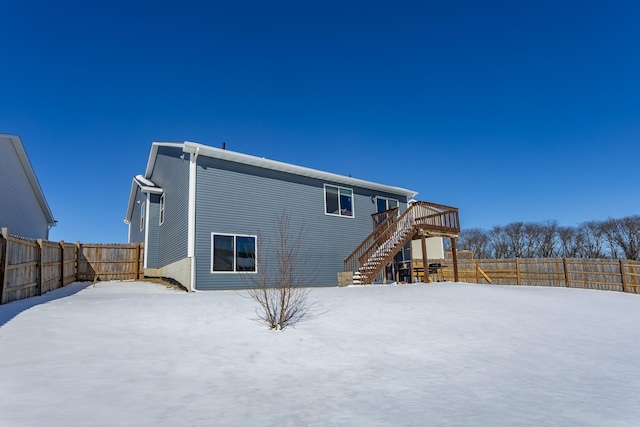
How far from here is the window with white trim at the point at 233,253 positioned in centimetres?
1230

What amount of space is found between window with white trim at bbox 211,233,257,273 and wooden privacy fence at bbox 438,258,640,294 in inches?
392

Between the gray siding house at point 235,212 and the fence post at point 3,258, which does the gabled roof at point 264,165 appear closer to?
the gray siding house at point 235,212

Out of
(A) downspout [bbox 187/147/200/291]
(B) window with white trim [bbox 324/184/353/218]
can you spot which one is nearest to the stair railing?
(B) window with white trim [bbox 324/184/353/218]

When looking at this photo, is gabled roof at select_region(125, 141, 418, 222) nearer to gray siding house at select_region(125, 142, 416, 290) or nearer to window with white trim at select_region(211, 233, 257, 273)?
gray siding house at select_region(125, 142, 416, 290)

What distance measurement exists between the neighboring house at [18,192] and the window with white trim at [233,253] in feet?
30.1

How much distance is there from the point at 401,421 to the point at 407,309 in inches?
236

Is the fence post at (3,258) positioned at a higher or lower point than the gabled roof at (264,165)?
lower

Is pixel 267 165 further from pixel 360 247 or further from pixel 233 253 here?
pixel 360 247

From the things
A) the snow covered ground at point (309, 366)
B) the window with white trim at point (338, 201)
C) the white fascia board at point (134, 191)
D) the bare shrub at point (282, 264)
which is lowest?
the snow covered ground at point (309, 366)

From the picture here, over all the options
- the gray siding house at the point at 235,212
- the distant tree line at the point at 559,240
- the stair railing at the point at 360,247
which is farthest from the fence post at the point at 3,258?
the distant tree line at the point at 559,240

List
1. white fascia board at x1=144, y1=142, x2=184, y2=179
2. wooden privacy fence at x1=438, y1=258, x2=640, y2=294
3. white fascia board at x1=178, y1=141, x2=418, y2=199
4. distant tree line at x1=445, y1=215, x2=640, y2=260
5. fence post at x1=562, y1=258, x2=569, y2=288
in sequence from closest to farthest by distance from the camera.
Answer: white fascia board at x1=178, y1=141, x2=418, y2=199 → white fascia board at x1=144, y1=142, x2=184, y2=179 → wooden privacy fence at x1=438, y1=258, x2=640, y2=294 → fence post at x1=562, y1=258, x2=569, y2=288 → distant tree line at x1=445, y1=215, x2=640, y2=260

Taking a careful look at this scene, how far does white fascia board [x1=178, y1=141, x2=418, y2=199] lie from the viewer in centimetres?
1234

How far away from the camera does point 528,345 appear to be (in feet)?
23.7

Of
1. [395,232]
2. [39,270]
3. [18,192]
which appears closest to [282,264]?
[395,232]
